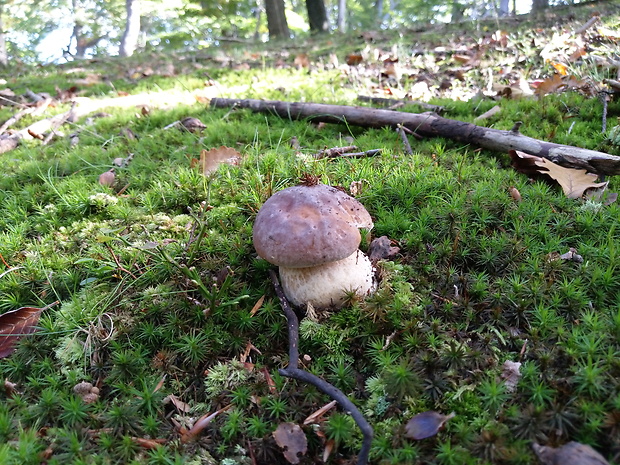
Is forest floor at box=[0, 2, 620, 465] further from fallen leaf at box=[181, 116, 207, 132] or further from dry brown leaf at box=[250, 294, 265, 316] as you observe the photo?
fallen leaf at box=[181, 116, 207, 132]

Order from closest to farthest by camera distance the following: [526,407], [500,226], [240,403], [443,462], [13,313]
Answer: [443,462] < [526,407] < [240,403] < [13,313] < [500,226]

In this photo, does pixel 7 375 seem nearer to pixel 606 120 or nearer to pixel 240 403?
pixel 240 403

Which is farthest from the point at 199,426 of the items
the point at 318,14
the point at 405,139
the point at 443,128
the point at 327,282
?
the point at 318,14

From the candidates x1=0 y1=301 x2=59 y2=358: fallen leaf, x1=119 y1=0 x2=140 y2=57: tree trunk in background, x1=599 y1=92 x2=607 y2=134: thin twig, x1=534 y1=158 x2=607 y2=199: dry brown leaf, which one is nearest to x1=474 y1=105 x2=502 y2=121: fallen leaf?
x1=599 y1=92 x2=607 y2=134: thin twig

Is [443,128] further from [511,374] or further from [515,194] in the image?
[511,374]

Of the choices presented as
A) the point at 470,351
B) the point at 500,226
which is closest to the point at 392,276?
the point at 470,351
